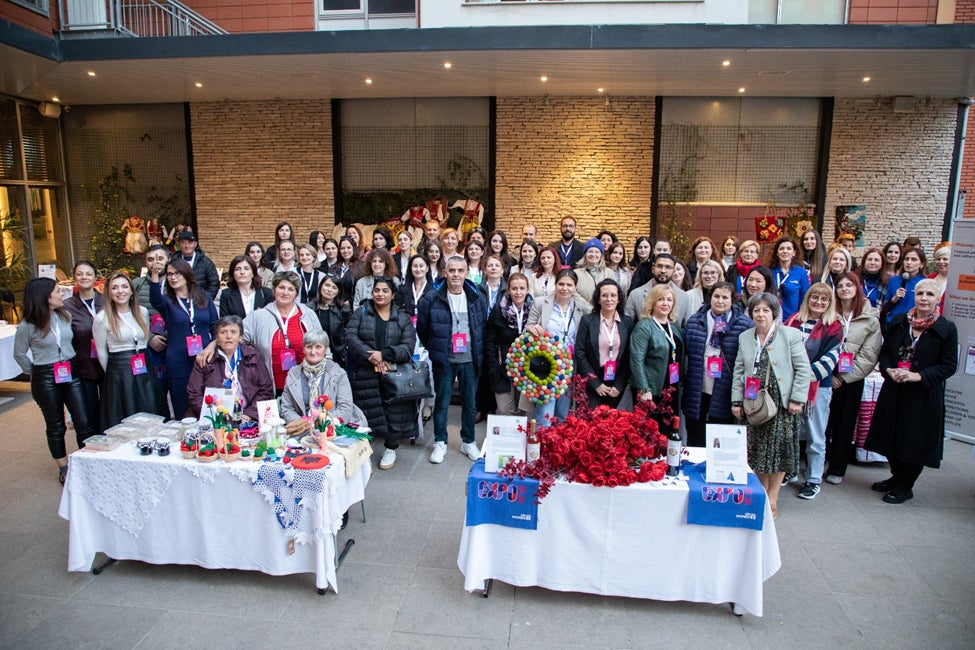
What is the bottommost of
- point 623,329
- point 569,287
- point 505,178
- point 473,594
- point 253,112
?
point 473,594

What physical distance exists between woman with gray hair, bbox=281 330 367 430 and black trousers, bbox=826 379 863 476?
3867 mm

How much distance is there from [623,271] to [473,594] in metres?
4.71

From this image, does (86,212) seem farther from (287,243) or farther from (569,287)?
(569,287)

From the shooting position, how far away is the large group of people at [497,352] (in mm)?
4609

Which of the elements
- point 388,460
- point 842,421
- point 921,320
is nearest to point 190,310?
point 388,460

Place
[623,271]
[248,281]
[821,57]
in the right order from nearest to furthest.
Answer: [248,281] < [623,271] < [821,57]

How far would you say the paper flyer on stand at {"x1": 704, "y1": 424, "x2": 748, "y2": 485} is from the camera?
3.47 m

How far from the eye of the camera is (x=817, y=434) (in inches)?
202

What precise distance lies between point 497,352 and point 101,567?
3258 millimetres

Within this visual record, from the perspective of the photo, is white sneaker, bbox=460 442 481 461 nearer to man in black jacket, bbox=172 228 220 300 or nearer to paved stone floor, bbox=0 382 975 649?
paved stone floor, bbox=0 382 975 649

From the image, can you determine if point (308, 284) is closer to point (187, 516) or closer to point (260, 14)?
point (187, 516)

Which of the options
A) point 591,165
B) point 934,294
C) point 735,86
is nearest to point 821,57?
point 735,86

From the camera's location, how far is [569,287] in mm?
5258

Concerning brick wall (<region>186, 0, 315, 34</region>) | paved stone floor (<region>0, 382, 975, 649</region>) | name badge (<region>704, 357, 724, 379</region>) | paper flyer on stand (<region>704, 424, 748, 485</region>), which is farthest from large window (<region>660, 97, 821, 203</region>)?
paper flyer on stand (<region>704, 424, 748, 485</region>)
